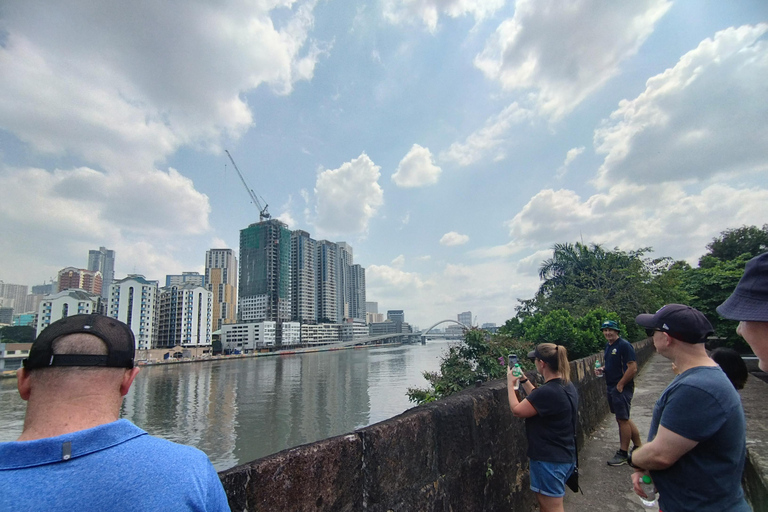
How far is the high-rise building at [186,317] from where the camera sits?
98.7 m

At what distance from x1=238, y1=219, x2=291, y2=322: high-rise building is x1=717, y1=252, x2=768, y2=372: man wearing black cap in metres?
140

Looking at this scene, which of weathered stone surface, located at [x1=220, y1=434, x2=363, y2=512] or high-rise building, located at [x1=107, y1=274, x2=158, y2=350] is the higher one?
high-rise building, located at [x1=107, y1=274, x2=158, y2=350]

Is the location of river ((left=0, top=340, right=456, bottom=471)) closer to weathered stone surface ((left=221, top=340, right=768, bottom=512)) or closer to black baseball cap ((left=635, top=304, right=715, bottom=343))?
weathered stone surface ((left=221, top=340, right=768, bottom=512))

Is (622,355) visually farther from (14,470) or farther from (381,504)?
(14,470)

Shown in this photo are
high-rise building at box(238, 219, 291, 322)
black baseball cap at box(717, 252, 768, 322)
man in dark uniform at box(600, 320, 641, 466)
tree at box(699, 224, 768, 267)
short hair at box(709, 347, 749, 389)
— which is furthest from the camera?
high-rise building at box(238, 219, 291, 322)

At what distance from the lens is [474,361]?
30.0ft

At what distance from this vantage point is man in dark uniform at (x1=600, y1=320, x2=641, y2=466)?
4410mm

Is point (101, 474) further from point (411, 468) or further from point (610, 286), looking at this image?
point (610, 286)

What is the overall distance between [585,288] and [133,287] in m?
99.0

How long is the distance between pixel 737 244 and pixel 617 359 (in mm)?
36709

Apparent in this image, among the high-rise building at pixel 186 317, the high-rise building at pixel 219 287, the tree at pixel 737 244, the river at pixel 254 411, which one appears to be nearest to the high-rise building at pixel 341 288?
the high-rise building at pixel 219 287

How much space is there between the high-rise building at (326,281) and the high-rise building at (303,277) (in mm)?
4449

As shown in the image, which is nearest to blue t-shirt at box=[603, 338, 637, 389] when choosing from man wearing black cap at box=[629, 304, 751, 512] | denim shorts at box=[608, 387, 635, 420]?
denim shorts at box=[608, 387, 635, 420]

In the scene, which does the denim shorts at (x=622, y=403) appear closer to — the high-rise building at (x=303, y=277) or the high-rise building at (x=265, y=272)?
the high-rise building at (x=265, y=272)
